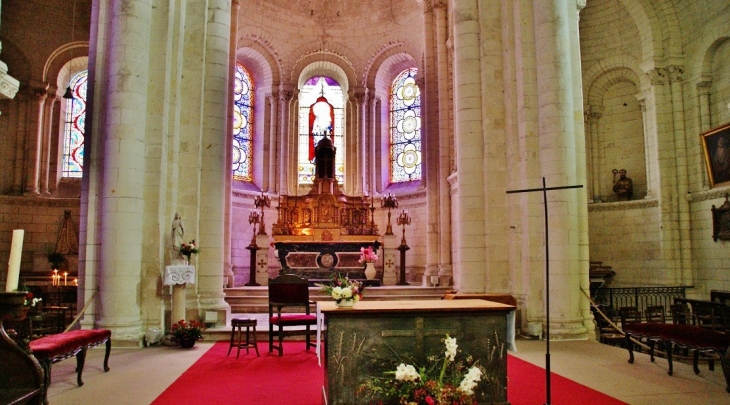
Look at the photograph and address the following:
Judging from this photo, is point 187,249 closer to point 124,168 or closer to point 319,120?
point 124,168

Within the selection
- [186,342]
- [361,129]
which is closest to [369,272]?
[361,129]

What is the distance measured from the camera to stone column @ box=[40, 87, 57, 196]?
18391 millimetres

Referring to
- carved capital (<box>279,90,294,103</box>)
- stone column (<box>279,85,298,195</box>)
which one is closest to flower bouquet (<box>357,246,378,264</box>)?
stone column (<box>279,85,298,195</box>)

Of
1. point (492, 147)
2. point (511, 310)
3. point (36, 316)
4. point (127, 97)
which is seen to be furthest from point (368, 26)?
point (511, 310)

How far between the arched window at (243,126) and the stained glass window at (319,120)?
2027 millimetres

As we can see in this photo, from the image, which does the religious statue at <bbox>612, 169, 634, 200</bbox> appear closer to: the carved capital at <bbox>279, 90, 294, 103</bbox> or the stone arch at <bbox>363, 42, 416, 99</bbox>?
the stone arch at <bbox>363, 42, 416, 99</bbox>

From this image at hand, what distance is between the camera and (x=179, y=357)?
31.3ft

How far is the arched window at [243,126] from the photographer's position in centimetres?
2223

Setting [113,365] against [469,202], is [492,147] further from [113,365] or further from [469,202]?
[113,365]

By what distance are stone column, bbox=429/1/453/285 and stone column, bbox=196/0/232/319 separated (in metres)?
7.69

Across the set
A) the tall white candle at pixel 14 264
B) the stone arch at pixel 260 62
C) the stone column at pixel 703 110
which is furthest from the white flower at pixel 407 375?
the stone arch at pixel 260 62

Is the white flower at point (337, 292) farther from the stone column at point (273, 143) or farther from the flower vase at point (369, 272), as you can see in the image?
the stone column at point (273, 143)

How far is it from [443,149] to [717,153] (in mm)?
7702

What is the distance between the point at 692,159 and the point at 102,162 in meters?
16.0
